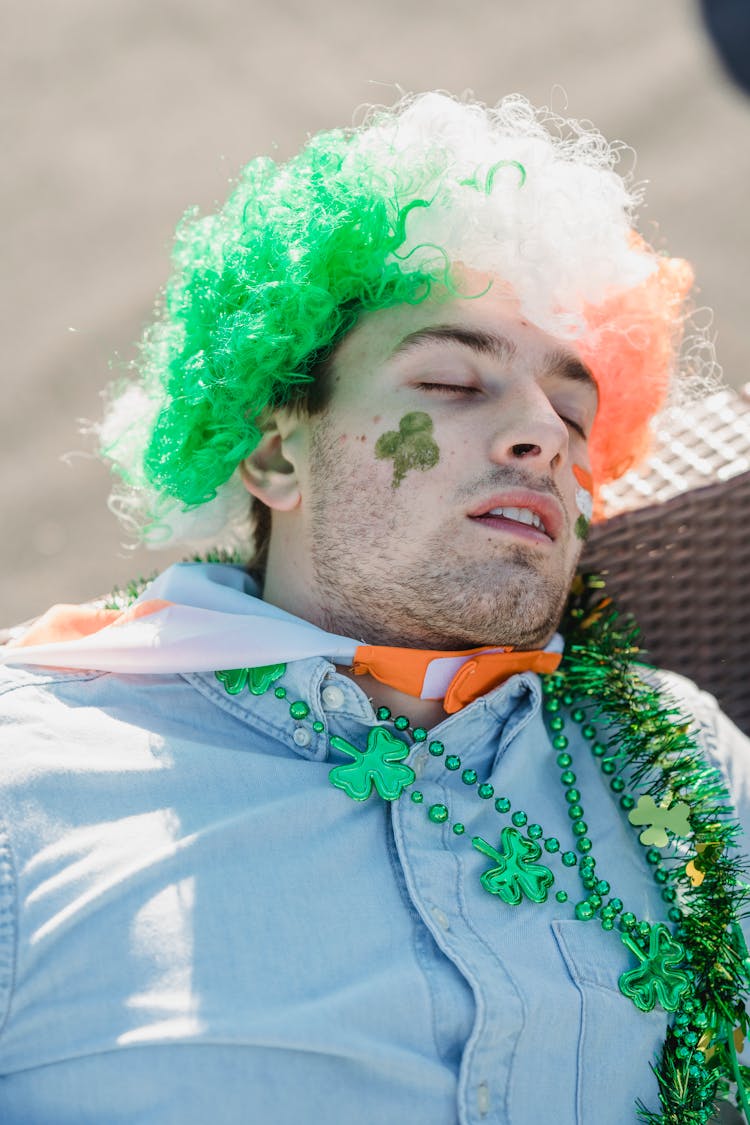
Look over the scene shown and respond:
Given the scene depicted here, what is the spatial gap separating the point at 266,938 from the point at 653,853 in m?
0.88

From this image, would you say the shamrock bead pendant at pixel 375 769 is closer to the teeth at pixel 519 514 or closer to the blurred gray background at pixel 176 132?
the teeth at pixel 519 514

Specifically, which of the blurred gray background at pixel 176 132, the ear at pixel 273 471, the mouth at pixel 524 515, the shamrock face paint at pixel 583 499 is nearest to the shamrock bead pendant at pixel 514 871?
the mouth at pixel 524 515

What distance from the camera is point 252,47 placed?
468 centimetres

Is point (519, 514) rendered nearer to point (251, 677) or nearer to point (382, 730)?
point (382, 730)

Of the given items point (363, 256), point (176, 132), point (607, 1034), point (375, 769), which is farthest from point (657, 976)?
point (176, 132)

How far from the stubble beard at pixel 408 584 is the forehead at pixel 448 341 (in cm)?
17

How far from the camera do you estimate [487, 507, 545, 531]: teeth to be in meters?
2.07

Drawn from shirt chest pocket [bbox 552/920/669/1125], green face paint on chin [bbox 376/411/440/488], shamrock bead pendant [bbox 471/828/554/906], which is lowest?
shirt chest pocket [bbox 552/920/669/1125]

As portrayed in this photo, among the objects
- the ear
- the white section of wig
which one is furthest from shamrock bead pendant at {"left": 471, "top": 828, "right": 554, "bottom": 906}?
the white section of wig

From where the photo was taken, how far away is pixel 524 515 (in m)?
2.08

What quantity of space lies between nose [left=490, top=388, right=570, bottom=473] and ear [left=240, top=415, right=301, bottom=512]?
497 mm

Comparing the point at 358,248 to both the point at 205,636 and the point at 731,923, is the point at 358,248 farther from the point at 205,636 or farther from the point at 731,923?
the point at 731,923

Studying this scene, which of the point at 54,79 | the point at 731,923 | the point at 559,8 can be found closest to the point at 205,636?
the point at 731,923

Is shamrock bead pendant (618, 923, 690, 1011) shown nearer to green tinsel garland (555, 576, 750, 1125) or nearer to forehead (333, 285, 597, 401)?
green tinsel garland (555, 576, 750, 1125)
